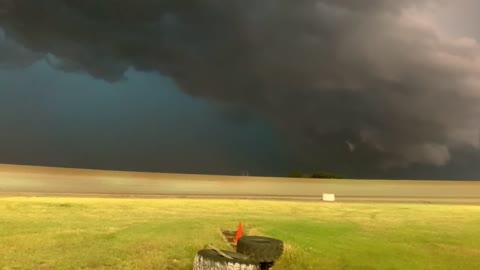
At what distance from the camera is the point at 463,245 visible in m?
20.0

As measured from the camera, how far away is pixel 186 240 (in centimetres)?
1742

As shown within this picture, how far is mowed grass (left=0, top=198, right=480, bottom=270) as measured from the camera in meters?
14.6

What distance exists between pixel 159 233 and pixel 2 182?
3530 centimetres

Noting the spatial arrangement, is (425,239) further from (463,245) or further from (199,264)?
(199,264)

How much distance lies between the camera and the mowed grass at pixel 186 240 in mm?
14609

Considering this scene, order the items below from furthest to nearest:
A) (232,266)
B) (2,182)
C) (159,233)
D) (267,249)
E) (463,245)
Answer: (2,182) < (463,245) < (159,233) < (267,249) < (232,266)

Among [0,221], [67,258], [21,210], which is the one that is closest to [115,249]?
[67,258]

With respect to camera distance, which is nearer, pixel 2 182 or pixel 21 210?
pixel 21 210

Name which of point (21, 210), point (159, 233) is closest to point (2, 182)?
point (21, 210)

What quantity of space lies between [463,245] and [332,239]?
16.8 feet

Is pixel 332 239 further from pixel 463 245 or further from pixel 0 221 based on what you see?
pixel 0 221

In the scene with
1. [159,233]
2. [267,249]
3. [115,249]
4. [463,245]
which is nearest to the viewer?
[267,249]

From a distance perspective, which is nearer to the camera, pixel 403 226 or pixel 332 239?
pixel 332 239

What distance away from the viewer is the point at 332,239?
19984 mm
